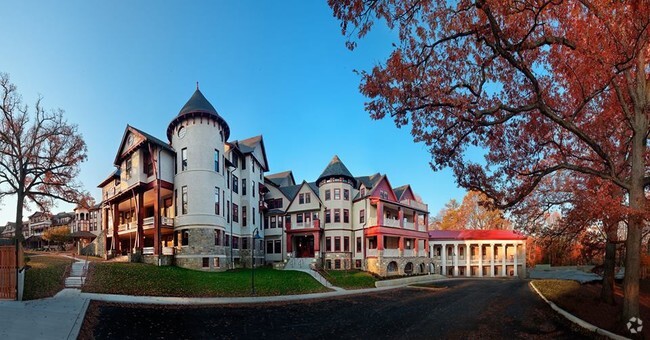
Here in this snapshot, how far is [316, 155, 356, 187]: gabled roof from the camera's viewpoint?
123 ft

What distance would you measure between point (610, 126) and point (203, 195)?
24507mm

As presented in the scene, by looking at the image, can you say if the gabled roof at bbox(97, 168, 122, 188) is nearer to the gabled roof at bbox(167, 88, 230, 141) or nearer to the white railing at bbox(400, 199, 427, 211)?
the gabled roof at bbox(167, 88, 230, 141)

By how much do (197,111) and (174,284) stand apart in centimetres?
1364

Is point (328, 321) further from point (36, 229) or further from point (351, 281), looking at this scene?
point (36, 229)

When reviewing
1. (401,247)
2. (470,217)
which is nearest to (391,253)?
(401,247)

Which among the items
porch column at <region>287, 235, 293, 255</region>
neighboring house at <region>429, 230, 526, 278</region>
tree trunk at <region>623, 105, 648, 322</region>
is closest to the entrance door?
porch column at <region>287, 235, 293, 255</region>

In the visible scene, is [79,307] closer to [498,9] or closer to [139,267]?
[139,267]

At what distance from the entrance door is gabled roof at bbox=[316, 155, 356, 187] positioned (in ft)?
21.3

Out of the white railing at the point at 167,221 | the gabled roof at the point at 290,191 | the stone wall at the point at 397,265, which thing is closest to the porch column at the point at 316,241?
the stone wall at the point at 397,265

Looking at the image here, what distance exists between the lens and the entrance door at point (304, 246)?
39562 mm

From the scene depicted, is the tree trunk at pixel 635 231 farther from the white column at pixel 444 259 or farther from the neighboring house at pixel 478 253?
the white column at pixel 444 259

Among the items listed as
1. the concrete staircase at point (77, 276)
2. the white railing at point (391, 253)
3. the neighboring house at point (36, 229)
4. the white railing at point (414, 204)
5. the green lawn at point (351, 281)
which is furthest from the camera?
the neighboring house at point (36, 229)

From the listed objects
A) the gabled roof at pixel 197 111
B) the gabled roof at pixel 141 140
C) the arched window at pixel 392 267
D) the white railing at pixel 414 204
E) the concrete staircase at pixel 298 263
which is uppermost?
the gabled roof at pixel 197 111

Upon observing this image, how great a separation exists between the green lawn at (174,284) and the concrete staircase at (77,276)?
0.34 meters
